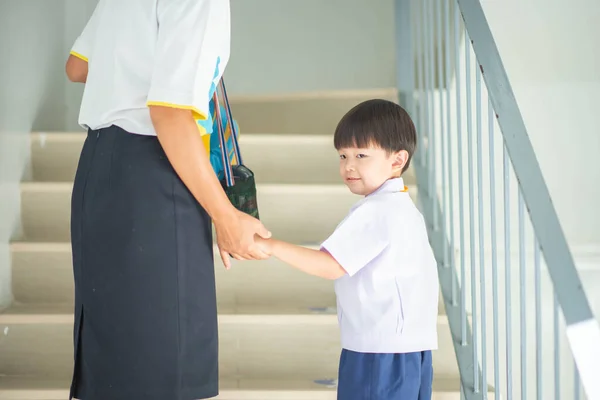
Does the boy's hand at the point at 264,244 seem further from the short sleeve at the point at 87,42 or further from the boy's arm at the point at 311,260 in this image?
the short sleeve at the point at 87,42

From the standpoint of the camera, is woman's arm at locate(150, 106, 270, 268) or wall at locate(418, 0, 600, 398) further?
wall at locate(418, 0, 600, 398)

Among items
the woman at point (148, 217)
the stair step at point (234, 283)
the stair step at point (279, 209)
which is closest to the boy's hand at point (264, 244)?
the woman at point (148, 217)

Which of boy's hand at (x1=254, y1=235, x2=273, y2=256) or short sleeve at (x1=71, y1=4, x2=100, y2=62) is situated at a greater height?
short sleeve at (x1=71, y1=4, x2=100, y2=62)

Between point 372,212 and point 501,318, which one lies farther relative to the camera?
point 501,318

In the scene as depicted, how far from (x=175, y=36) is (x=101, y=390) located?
1.95 ft

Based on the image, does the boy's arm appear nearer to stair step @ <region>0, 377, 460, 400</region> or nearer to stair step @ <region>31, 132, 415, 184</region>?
stair step @ <region>0, 377, 460, 400</region>

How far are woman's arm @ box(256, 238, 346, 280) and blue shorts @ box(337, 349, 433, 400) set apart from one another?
0.18 m

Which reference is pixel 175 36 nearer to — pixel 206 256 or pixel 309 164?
pixel 206 256

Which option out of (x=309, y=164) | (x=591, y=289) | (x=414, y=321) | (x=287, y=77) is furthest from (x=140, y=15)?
(x=287, y=77)

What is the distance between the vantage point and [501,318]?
2.97 m

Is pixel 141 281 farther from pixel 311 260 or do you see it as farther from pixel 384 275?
pixel 384 275

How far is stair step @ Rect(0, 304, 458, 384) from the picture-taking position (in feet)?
7.14

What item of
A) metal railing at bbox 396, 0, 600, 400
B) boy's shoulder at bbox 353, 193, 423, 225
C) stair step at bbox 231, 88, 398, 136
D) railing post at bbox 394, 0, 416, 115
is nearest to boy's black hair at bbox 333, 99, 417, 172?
boy's shoulder at bbox 353, 193, 423, 225

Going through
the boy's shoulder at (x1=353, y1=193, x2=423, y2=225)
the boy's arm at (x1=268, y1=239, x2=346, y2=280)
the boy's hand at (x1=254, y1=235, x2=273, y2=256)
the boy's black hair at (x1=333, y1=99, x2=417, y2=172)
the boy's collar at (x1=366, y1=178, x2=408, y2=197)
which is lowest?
the boy's arm at (x1=268, y1=239, x2=346, y2=280)
